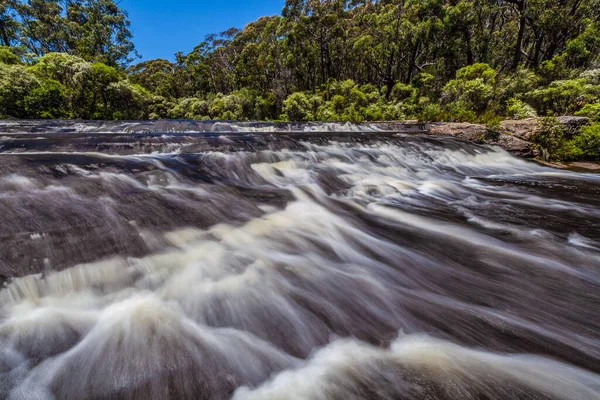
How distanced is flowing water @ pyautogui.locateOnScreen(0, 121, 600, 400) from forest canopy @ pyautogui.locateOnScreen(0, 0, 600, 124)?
9.14 meters

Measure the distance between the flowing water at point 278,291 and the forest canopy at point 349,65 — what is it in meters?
9.14

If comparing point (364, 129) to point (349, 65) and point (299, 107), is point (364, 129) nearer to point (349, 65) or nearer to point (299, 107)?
point (299, 107)

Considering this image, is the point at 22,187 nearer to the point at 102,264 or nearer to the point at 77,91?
the point at 102,264

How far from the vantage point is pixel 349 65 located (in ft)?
94.2

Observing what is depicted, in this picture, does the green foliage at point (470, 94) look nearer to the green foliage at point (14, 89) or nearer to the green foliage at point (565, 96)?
the green foliage at point (565, 96)

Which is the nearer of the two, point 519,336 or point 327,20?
point 519,336

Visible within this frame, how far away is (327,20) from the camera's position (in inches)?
864

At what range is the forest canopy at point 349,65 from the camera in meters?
13.5

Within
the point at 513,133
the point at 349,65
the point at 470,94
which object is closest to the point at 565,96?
the point at 470,94

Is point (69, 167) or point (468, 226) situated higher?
point (69, 167)

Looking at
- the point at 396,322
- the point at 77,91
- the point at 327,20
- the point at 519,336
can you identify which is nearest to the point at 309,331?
the point at 396,322

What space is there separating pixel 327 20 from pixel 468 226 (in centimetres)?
2451

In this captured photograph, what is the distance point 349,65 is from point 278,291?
31.6 metres

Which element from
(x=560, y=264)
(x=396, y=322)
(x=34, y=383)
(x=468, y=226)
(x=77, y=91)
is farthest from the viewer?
(x=77, y=91)
